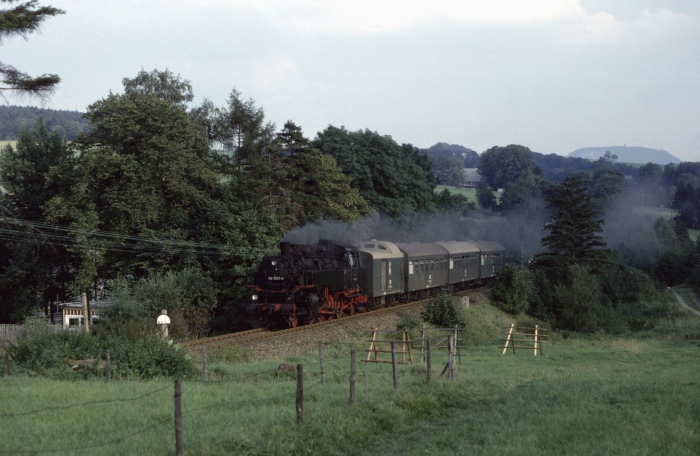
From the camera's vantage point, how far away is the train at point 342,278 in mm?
32594

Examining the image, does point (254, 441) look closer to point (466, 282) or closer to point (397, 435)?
point (397, 435)

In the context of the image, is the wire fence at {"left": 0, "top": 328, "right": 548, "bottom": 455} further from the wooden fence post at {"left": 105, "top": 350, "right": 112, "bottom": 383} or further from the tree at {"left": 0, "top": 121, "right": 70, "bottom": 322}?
the tree at {"left": 0, "top": 121, "right": 70, "bottom": 322}

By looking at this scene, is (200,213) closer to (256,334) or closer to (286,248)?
(286,248)

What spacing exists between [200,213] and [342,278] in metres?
13.1

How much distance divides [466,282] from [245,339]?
101 ft

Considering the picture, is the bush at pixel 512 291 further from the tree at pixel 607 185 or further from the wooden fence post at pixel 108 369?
the tree at pixel 607 185

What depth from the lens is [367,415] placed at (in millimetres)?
15102

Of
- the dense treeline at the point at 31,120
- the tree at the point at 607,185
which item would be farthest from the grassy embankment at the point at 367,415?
the dense treeline at the point at 31,120

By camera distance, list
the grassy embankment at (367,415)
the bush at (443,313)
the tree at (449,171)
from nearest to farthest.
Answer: the grassy embankment at (367,415) → the bush at (443,313) → the tree at (449,171)

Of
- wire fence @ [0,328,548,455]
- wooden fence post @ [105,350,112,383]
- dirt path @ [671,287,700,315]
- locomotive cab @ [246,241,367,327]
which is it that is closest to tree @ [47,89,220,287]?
locomotive cab @ [246,241,367,327]

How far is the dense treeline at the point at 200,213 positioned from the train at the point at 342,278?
435 centimetres

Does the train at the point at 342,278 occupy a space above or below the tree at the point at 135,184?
below

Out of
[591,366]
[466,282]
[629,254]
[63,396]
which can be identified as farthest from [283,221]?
[629,254]

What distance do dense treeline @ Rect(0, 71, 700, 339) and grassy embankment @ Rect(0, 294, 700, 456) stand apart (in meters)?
13.1
